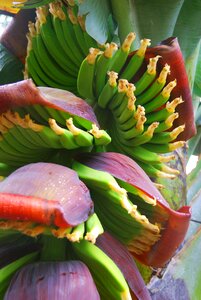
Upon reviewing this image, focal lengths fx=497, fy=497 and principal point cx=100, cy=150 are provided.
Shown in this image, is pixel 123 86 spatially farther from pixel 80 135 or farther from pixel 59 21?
pixel 59 21

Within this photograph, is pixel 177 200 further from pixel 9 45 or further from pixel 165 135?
pixel 9 45

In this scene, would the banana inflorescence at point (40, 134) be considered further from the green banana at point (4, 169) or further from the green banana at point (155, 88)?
the green banana at point (155, 88)

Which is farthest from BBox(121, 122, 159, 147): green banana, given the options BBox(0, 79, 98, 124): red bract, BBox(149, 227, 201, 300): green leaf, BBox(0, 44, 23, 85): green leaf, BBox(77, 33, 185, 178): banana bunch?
BBox(0, 44, 23, 85): green leaf

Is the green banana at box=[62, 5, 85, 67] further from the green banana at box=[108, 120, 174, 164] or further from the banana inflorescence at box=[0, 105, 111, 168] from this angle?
the banana inflorescence at box=[0, 105, 111, 168]

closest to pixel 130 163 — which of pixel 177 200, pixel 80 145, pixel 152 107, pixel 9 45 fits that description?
pixel 80 145

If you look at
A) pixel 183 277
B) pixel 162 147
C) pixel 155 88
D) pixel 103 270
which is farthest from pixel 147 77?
pixel 183 277
